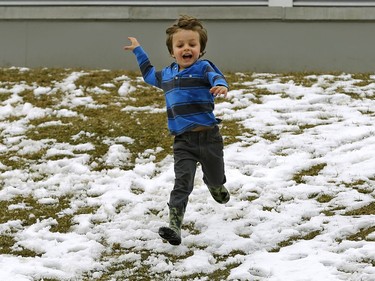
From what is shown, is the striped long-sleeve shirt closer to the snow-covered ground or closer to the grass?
the snow-covered ground

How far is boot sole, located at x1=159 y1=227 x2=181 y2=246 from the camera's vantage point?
611 cm

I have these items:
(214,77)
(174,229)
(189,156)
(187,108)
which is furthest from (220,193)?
(214,77)

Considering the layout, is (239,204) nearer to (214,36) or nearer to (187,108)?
(187,108)

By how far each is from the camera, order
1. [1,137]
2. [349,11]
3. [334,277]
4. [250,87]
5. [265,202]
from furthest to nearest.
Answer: [349,11]
[250,87]
[1,137]
[265,202]
[334,277]

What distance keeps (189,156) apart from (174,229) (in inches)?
23.6

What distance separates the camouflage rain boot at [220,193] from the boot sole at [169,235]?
69 centimetres

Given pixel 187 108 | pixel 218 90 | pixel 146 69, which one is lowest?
pixel 187 108

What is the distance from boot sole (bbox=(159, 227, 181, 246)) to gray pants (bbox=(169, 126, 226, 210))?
23 cm

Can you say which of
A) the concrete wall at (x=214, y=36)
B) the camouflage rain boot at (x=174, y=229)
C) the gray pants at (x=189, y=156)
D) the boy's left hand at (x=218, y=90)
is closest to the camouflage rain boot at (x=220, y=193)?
the gray pants at (x=189, y=156)

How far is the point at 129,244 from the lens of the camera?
21.0 feet

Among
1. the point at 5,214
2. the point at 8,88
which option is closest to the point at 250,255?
the point at 5,214

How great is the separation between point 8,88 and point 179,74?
5.97m

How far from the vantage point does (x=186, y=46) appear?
6.24m

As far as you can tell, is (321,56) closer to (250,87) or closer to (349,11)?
(349,11)
